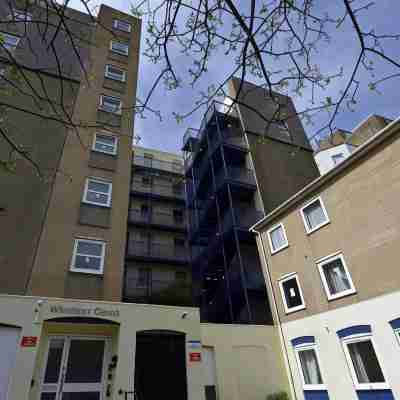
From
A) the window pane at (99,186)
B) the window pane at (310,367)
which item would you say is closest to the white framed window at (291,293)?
the window pane at (310,367)

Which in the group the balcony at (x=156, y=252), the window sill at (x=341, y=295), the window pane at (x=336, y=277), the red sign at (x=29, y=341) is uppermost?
the balcony at (x=156, y=252)

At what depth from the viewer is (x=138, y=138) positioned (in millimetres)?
4078

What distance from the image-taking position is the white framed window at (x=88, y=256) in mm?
10531

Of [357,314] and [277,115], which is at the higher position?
[277,115]

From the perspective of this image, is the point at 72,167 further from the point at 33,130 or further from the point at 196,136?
the point at 196,136

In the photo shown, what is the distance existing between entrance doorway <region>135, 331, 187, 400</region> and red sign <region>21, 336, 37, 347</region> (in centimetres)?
292

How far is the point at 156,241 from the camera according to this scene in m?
22.8

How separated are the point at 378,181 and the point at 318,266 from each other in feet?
13.1

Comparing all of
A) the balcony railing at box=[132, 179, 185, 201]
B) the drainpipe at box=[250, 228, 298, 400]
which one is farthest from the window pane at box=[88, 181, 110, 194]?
the balcony railing at box=[132, 179, 185, 201]

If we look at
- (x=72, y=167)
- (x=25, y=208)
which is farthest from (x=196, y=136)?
(x=25, y=208)

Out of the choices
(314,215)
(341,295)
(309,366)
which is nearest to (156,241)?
(314,215)

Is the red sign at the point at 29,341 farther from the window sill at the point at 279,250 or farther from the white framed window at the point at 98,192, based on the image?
the window sill at the point at 279,250

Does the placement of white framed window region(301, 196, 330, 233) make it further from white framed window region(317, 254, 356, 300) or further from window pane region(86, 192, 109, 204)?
window pane region(86, 192, 109, 204)

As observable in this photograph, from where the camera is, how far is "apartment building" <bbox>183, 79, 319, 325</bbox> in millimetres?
15782
